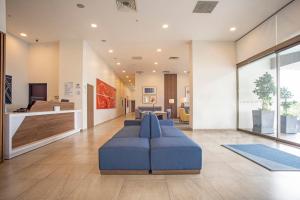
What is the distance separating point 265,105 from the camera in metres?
6.68

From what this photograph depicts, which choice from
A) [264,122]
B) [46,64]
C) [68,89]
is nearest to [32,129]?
[68,89]

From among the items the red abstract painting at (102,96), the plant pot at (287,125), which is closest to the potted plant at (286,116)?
the plant pot at (287,125)

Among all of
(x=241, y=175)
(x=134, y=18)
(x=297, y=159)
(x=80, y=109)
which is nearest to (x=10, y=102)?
(x=80, y=109)

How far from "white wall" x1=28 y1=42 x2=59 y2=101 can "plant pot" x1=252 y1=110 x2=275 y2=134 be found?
843 cm

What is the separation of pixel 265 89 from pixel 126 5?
546 cm

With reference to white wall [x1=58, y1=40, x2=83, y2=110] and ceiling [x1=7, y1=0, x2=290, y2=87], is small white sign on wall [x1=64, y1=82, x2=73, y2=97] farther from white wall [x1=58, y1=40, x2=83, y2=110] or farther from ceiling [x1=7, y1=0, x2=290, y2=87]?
ceiling [x1=7, y1=0, x2=290, y2=87]

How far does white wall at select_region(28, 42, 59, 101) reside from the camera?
27.2 ft

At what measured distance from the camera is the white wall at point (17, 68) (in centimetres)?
727

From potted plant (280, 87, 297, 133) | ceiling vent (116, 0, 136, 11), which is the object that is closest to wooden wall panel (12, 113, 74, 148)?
ceiling vent (116, 0, 136, 11)

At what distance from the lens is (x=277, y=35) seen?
5.51 m

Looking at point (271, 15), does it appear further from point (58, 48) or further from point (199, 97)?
point (58, 48)

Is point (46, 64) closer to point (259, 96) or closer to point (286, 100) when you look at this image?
point (259, 96)

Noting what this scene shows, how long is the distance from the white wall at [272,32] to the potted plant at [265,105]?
3.48ft

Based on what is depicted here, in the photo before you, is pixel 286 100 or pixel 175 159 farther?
pixel 286 100
